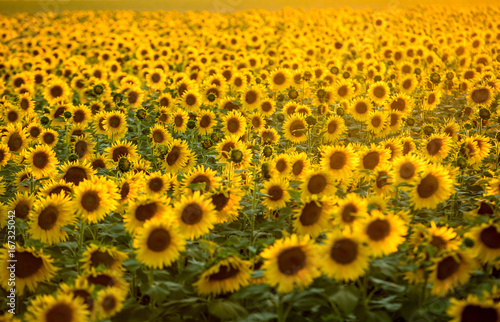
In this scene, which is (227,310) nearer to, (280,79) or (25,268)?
(25,268)

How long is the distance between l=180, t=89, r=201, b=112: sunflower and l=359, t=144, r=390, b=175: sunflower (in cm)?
366

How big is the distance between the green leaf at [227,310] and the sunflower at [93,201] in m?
1.53

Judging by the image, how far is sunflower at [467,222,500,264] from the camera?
326cm

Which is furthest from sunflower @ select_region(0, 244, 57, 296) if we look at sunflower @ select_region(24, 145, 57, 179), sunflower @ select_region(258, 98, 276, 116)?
sunflower @ select_region(258, 98, 276, 116)

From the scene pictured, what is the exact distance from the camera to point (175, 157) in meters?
5.65

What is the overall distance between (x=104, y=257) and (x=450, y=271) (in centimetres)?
231

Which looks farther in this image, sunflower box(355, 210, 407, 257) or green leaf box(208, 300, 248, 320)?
sunflower box(355, 210, 407, 257)

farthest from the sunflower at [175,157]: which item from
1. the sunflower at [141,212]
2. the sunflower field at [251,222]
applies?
the sunflower at [141,212]

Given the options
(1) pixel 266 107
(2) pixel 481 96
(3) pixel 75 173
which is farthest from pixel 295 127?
(2) pixel 481 96

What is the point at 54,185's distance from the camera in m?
4.63

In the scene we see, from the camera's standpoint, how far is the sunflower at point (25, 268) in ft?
11.5

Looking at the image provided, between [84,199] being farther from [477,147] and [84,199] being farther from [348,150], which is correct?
[477,147]

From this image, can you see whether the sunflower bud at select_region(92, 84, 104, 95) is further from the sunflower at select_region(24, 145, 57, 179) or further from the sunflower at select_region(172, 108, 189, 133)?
the sunflower at select_region(24, 145, 57, 179)

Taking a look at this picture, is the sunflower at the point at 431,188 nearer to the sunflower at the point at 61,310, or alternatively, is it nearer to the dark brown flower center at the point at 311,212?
the dark brown flower center at the point at 311,212
